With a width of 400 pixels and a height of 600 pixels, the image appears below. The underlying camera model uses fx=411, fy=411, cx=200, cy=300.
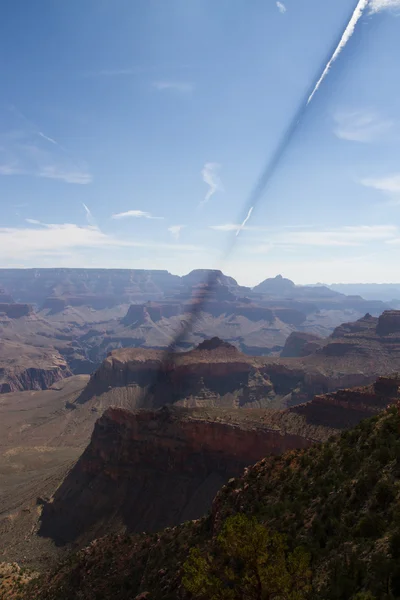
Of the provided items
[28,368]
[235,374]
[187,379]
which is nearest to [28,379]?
[28,368]

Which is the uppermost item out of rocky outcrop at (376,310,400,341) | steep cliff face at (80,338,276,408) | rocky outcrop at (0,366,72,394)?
rocky outcrop at (376,310,400,341)

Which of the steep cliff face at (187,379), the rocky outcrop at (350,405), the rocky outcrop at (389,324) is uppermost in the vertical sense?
the rocky outcrop at (389,324)

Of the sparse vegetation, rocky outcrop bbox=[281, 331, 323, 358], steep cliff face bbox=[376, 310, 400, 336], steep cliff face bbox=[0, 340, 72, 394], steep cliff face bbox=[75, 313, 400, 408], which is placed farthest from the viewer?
rocky outcrop bbox=[281, 331, 323, 358]

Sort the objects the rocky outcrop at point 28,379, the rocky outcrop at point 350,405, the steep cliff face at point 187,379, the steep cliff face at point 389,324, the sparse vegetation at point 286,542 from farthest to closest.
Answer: the rocky outcrop at point 28,379, the steep cliff face at point 389,324, the steep cliff face at point 187,379, the rocky outcrop at point 350,405, the sparse vegetation at point 286,542

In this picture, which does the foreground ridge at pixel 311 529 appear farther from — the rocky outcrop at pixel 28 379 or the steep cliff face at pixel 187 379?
the rocky outcrop at pixel 28 379

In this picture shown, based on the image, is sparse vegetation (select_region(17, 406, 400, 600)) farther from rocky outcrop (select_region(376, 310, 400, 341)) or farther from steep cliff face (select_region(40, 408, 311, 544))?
rocky outcrop (select_region(376, 310, 400, 341))

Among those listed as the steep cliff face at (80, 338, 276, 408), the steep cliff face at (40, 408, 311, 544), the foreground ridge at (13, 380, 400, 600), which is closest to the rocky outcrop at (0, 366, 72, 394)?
the steep cliff face at (80, 338, 276, 408)

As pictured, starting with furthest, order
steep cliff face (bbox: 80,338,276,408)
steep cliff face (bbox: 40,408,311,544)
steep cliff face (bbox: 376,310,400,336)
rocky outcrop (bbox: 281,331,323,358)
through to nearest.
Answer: rocky outcrop (bbox: 281,331,323,358), steep cliff face (bbox: 376,310,400,336), steep cliff face (bbox: 80,338,276,408), steep cliff face (bbox: 40,408,311,544)

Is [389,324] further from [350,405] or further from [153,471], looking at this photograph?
[153,471]

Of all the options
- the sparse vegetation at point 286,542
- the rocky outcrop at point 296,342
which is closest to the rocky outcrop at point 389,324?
the rocky outcrop at point 296,342

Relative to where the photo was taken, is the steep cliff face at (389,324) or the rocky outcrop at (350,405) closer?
the rocky outcrop at (350,405)
